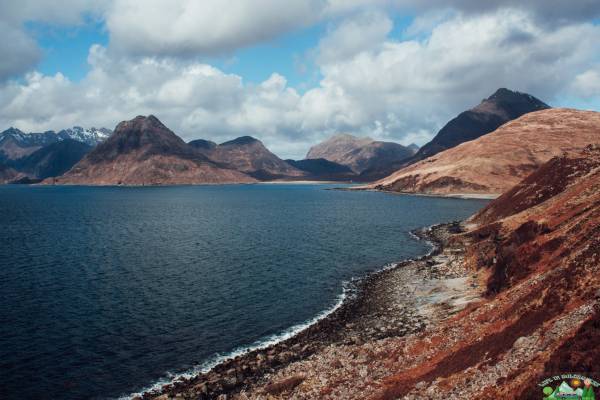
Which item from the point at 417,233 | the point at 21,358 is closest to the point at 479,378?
the point at 21,358

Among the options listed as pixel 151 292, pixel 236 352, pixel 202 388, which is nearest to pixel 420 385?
pixel 202 388

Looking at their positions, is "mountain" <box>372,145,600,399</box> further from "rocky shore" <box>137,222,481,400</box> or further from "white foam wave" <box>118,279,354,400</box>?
"white foam wave" <box>118,279,354,400</box>

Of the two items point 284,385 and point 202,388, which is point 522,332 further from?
point 202,388

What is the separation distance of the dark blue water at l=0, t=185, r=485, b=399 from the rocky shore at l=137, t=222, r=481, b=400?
13.5 feet

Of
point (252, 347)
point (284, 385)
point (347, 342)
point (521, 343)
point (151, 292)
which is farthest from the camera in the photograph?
point (151, 292)

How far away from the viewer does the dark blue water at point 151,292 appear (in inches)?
1720

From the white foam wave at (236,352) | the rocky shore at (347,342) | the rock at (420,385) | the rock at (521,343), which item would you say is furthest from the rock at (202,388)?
the rock at (521,343)

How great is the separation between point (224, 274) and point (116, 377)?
37.0m

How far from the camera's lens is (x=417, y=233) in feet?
400

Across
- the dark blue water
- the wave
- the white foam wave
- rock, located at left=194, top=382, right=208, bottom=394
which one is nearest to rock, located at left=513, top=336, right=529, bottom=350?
rock, located at left=194, top=382, right=208, bottom=394

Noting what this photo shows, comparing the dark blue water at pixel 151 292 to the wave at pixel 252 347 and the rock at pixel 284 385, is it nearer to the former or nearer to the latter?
the wave at pixel 252 347

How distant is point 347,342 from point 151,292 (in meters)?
35.5

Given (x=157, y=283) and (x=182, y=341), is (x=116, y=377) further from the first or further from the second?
(x=157, y=283)

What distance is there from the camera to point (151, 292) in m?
67.2
